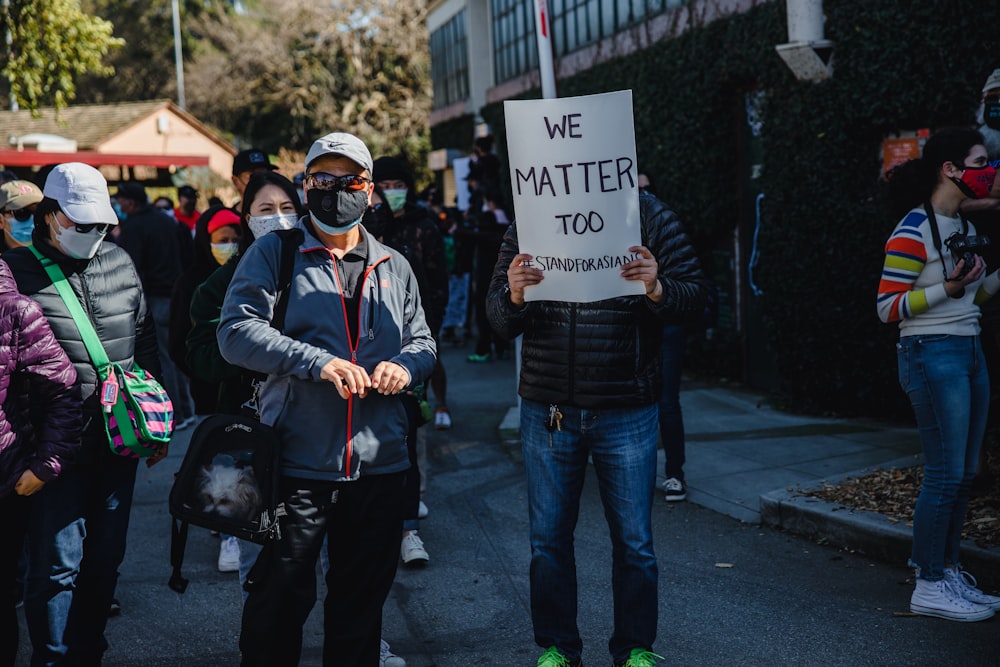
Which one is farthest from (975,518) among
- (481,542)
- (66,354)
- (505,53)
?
(505,53)

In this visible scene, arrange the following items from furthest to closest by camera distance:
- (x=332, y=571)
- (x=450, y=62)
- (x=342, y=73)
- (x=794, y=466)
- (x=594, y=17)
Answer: (x=342, y=73)
(x=450, y=62)
(x=594, y=17)
(x=794, y=466)
(x=332, y=571)

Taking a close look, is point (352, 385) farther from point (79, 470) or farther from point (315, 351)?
point (79, 470)

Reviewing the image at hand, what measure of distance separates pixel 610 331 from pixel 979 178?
6.31 ft

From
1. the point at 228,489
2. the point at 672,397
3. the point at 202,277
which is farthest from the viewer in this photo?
the point at 672,397

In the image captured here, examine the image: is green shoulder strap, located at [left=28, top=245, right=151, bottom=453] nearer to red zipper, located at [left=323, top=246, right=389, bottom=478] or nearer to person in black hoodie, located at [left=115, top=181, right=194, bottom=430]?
red zipper, located at [left=323, top=246, right=389, bottom=478]

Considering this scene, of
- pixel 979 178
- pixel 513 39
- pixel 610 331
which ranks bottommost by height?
pixel 610 331

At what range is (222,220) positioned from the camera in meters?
4.95

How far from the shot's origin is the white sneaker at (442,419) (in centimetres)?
881

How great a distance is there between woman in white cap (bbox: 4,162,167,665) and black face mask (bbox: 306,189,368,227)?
94 centimetres

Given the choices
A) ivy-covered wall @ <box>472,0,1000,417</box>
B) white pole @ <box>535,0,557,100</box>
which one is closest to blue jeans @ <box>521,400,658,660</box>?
ivy-covered wall @ <box>472,0,1000,417</box>

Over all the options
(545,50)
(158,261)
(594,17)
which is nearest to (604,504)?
(545,50)

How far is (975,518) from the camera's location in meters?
5.41

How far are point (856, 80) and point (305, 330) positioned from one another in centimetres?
595

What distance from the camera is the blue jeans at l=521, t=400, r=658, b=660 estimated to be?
3.77 meters
